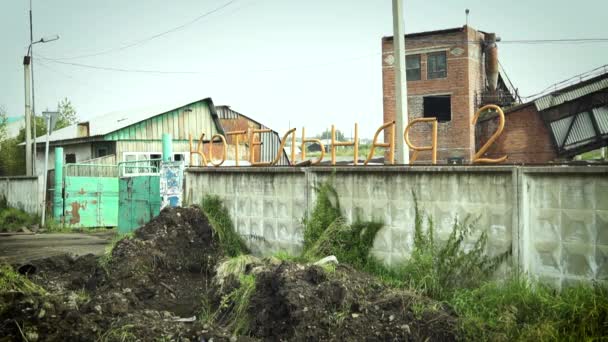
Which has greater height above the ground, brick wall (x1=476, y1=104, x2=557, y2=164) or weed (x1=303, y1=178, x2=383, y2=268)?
brick wall (x1=476, y1=104, x2=557, y2=164)

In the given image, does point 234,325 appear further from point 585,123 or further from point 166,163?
point 585,123

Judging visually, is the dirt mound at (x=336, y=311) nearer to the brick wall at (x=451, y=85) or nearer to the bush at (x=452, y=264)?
the bush at (x=452, y=264)

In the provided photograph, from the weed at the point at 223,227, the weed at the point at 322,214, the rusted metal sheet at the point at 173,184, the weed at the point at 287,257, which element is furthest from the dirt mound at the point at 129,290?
the weed at the point at 322,214

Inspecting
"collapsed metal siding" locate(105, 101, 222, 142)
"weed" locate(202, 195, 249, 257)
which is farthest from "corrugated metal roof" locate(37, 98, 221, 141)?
"weed" locate(202, 195, 249, 257)

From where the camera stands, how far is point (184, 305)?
A: 8367 mm

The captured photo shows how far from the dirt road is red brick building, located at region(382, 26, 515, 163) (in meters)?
21.8

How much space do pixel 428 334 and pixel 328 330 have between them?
41.4 inches

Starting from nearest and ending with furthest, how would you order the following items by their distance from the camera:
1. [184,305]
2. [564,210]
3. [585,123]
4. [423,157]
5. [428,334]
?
[428,334]
[564,210]
[184,305]
[585,123]
[423,157]

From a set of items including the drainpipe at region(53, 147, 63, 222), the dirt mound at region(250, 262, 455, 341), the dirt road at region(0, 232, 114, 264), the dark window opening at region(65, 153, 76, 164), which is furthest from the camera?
the dark window opening at region(65, 153, 76, 164)

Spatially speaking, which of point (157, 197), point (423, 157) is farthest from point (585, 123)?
point (157, 197)

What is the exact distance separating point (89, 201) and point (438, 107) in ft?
76.7

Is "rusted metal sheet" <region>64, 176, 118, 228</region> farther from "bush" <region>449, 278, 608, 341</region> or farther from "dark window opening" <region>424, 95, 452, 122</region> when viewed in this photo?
"dark window opening" <region>424, 95, 452, 122</region>

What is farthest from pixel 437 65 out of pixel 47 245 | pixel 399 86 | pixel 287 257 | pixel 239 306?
pixel 239 306

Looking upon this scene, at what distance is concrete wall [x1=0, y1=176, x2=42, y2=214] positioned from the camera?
2144 cm
